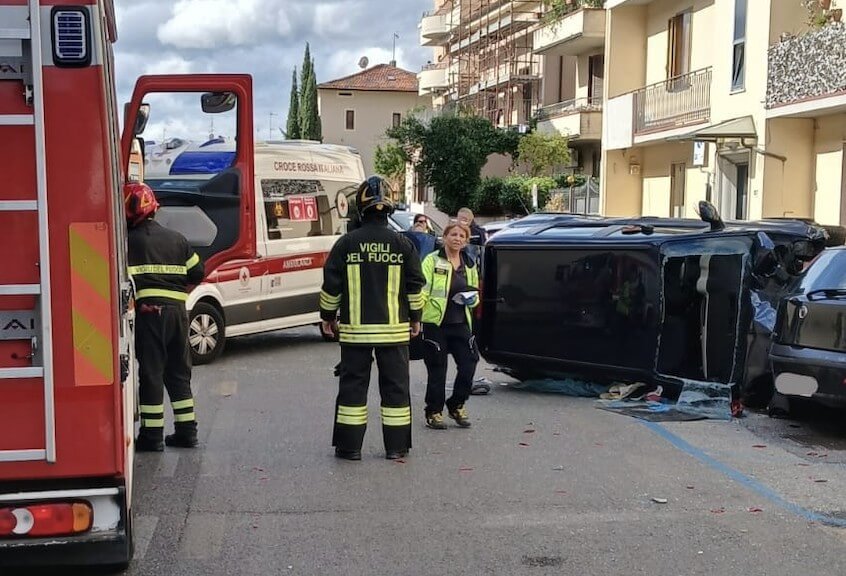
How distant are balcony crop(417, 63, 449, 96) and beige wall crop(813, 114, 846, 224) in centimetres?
3791

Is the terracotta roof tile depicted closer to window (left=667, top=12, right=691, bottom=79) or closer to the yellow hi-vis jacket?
window (left=667, top=12, right=691, bottom=79)

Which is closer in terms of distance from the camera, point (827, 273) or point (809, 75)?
point (827, 273)

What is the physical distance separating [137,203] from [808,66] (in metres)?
15.0

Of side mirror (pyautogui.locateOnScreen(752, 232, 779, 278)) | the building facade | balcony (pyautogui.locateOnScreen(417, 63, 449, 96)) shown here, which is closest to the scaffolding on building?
balcony (pyautogui.locateOnScreen(417, 63, 449, 96))

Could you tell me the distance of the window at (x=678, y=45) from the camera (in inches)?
1028

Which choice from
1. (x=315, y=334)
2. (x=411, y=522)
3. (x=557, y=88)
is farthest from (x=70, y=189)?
(x=557, y=88)

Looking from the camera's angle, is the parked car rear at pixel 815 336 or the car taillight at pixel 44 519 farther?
the parked car rear at pixel 815 336

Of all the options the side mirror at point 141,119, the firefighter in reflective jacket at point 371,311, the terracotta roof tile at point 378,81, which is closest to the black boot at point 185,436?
the firefighter in reflective jacket at point 371,311

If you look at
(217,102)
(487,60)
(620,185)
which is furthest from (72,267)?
(487,60)

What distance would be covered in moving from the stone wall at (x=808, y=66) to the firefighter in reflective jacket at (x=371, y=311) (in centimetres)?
1315

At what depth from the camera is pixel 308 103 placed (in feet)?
304

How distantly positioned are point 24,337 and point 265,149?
32.7 ft

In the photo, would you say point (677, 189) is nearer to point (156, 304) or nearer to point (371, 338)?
point (371, 338)

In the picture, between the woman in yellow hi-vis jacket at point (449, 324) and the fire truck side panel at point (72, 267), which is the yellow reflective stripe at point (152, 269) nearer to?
the woman in yellow hi-vis jacket at point (449, 324)
